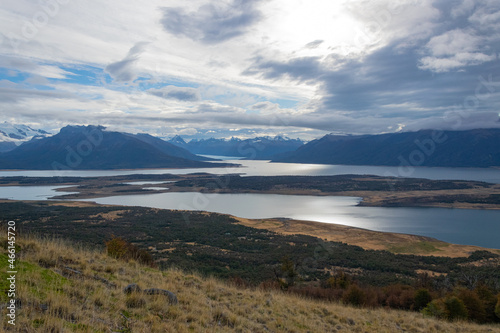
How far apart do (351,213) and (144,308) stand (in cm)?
7084

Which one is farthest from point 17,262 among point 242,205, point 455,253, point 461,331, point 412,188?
point 412,188

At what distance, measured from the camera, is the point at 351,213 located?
7225cm

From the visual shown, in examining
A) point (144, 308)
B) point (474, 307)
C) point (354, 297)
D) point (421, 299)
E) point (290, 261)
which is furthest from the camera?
point (290, 261)

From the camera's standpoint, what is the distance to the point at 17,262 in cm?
683

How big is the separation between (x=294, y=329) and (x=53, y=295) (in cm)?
521

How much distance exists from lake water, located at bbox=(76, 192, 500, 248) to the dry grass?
48.3m

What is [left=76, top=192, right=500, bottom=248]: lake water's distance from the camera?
5472 cm

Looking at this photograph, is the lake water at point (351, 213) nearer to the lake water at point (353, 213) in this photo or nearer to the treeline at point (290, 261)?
the lake water at point (353, 213)

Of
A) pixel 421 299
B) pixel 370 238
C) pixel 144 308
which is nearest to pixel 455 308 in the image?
pixel 421 299

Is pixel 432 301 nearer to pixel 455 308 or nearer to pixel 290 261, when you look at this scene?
pixel 455 308

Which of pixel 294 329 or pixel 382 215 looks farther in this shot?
pixel 382 215

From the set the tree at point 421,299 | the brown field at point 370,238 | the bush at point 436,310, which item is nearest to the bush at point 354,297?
the bush at point 436,310

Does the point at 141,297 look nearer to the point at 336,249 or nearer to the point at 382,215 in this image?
the point at 336,249

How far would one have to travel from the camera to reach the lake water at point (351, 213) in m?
54.7
